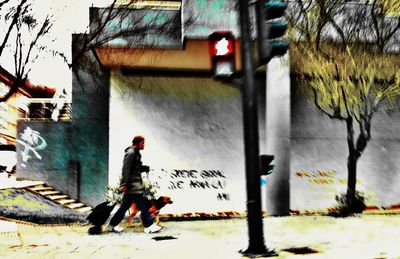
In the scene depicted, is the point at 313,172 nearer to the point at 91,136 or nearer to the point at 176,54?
the point at 176,54

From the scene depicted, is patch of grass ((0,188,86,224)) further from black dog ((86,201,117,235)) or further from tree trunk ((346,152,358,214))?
tree trunk ((346,152,358,214))

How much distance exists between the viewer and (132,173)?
9.69 metres

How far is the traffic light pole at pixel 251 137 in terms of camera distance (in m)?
7.32

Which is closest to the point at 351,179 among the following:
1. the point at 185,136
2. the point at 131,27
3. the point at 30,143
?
the point at 185,136

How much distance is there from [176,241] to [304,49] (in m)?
5.83

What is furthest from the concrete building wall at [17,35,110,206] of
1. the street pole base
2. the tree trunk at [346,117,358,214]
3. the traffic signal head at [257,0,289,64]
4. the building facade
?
the traffic signal head at [257,0,289,64]

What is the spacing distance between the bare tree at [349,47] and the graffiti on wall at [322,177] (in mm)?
2335

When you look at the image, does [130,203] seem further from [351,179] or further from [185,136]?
[351,179]

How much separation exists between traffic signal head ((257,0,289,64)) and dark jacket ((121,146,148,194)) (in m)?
Result: 3.77

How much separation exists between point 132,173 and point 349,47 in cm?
614

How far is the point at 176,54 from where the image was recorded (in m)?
13.0

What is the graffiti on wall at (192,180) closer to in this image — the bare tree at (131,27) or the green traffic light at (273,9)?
the bare tree at (131,27)

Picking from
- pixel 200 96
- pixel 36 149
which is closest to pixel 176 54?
pixel 200 96

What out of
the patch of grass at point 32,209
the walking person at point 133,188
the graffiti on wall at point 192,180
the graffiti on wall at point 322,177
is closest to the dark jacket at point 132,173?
the walking person at point 133,188
